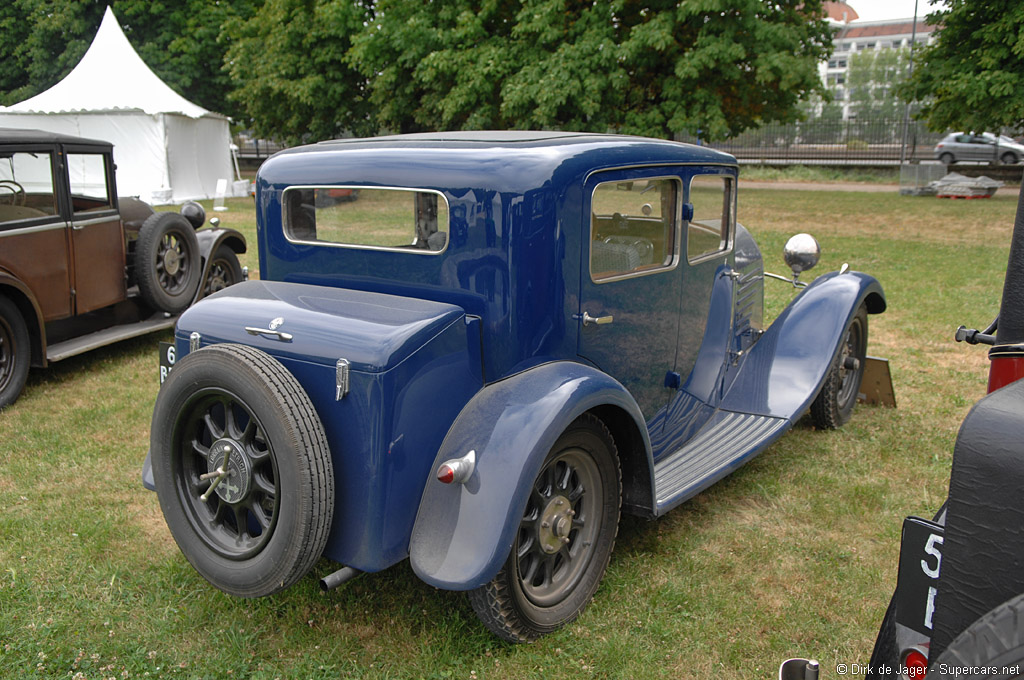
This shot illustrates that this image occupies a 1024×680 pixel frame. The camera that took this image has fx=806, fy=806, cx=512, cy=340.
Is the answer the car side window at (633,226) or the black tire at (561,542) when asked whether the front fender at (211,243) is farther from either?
the black tire at (561,542)

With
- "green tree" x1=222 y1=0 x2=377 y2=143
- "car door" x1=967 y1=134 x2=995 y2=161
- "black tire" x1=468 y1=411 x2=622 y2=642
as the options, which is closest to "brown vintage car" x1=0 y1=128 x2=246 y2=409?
"black tire" x1=468 y1=411 x2=622 y2=642

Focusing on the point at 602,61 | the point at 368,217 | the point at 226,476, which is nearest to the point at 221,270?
the point at 368,217

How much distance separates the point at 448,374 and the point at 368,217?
883mm

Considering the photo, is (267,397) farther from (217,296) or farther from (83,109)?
(83,109)

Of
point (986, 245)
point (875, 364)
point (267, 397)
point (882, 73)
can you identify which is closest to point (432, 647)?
point (267, 397)

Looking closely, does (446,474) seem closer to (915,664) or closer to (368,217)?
(368,217)

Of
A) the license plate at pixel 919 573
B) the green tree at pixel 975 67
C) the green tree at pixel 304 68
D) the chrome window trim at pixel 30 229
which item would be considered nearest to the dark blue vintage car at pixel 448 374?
the license plate at pixel 919 573

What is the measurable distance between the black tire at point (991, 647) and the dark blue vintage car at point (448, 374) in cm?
136

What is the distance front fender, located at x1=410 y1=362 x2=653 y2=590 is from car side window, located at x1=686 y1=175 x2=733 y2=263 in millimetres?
1315

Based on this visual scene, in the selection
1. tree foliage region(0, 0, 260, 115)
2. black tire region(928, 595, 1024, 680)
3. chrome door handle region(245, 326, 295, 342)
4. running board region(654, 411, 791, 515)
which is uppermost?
tree foliage region(0, 0, 260, 115)

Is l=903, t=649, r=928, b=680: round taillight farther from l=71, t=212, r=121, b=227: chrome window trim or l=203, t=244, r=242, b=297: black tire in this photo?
l=203, t=244, r=242, b=297: black tire

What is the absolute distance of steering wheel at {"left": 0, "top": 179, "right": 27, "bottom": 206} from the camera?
5.56 metres

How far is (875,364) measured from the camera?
5.37m

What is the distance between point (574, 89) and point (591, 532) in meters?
12.9
